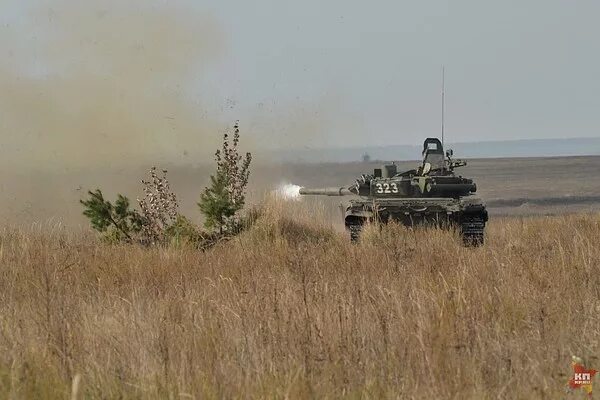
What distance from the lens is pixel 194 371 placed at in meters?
4.59

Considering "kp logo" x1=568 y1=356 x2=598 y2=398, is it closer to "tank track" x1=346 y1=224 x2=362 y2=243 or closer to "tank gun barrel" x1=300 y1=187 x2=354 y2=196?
"tank track" x1=346 y1=224 x2=362 y2=243

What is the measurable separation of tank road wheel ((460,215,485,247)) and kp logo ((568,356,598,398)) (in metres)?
8.40

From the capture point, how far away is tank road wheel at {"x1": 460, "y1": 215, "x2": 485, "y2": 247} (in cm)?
1297

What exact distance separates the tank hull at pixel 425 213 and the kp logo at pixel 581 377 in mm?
8341

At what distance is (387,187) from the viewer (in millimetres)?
14203

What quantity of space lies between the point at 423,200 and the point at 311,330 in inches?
332

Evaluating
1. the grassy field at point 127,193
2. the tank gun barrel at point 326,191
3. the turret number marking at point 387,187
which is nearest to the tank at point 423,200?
the turret number marking at point 387,187

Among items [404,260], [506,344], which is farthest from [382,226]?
[506,344]

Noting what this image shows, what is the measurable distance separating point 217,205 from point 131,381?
8.14 meters

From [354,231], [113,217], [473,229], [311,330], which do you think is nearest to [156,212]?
[113,217]

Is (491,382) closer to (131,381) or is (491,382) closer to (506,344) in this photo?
(506,344)

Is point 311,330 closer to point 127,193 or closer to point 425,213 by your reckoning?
point 425,213

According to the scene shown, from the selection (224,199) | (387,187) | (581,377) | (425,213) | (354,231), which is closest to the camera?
(581,377)

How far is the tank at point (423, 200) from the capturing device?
13047 mm
